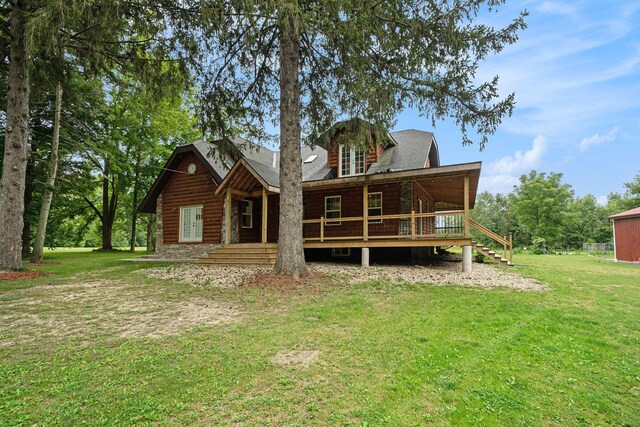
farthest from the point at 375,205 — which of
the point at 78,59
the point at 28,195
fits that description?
the point at 28,195

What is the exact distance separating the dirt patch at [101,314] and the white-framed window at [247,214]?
814 centimetres

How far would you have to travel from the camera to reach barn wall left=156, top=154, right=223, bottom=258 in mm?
15945

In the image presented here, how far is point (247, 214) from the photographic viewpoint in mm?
16250

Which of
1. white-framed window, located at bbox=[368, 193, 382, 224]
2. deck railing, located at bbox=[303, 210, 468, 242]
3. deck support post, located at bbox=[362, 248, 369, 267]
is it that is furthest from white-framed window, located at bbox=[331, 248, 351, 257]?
deck support post, located at bbox=[362, 248, 369, 267]

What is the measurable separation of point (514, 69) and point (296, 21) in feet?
20.5

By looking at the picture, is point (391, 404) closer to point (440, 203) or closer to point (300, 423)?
point (300, 423)

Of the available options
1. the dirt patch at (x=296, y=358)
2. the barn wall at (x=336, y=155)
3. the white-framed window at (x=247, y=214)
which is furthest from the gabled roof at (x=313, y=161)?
the dirt patch at (x=296, y=358)

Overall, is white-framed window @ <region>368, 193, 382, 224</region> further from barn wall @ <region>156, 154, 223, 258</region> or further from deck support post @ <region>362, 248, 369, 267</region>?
barn wall @ <region>156, 154, 223, 258</region>

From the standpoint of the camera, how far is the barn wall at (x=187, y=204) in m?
15.9

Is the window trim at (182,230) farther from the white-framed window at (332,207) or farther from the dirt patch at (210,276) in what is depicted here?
the white-framed window at (332,207)

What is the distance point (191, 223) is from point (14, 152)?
25.4 feet

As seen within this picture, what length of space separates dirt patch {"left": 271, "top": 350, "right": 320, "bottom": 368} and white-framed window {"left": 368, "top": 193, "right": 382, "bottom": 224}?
10496 millimetres

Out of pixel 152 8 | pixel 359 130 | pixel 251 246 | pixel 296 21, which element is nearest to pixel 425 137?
pixel 359 130

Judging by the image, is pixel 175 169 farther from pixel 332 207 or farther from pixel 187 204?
pixel 332 207
